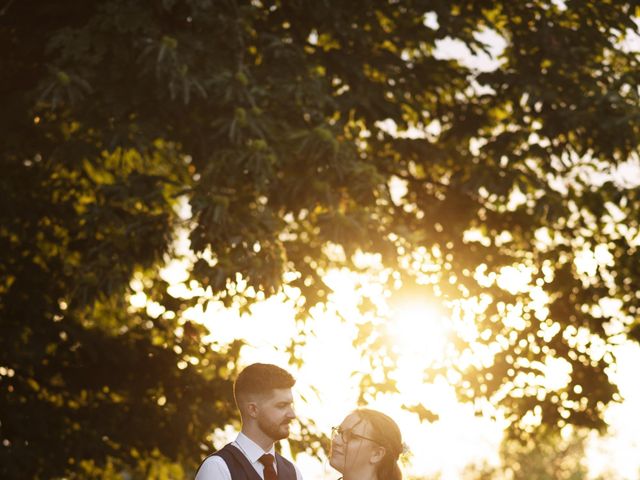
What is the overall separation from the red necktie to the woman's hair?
0.58m

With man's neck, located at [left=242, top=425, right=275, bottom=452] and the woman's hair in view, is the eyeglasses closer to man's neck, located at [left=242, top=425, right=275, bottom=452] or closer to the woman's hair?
the woman's hair

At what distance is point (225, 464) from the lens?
6180 mm

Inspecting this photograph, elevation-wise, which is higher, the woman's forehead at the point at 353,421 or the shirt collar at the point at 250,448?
the woman's forehead at the point at 353,421

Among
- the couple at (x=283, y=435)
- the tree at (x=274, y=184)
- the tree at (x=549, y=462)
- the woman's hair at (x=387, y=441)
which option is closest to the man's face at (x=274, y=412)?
the couple at (x=283, y=435)

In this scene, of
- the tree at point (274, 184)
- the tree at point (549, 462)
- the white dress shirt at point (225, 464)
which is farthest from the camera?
the tree at point (549, 462)

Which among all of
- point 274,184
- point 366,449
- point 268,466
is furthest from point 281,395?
point 274,184

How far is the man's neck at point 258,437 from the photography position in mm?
6371

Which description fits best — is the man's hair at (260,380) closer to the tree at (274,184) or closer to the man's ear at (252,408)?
the man's ear at (252,408)

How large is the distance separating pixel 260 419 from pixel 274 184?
5.40m

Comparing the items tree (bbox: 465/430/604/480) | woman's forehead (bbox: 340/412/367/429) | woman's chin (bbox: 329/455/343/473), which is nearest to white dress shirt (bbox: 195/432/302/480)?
woman's chin (bbox: 329/455/343/473)

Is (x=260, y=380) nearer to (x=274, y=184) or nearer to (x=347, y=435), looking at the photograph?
(x=347, y=435)

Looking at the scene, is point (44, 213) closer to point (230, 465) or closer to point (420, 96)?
point (420, 96)

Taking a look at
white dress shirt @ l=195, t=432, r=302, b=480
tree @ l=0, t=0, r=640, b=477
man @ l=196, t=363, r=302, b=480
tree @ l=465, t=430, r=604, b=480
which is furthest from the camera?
tree @ l=465, t=430, r=604, b=480

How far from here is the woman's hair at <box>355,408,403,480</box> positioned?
251 inches
